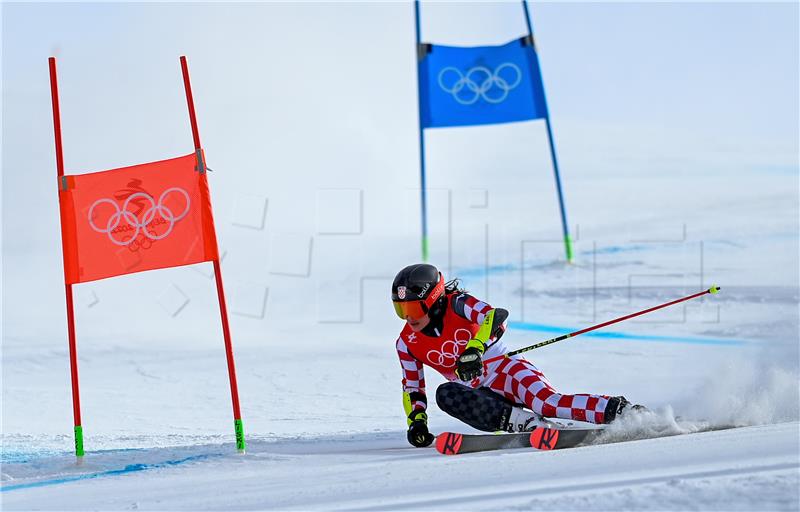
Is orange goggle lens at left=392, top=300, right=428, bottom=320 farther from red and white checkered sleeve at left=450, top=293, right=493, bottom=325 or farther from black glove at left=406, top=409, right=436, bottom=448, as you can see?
black glove at left=406, top=409, right=436, bottom=448

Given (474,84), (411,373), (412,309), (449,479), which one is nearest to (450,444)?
(411,373)

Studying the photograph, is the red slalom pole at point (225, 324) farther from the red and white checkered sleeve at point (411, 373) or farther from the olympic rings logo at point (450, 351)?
the olympic rings logo at point (450, 351)

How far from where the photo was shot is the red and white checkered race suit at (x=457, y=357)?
4.62 meters

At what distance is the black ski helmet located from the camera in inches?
183

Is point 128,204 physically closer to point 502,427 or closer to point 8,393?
point 502,427

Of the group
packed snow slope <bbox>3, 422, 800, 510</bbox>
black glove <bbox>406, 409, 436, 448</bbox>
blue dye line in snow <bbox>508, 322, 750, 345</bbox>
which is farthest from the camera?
blue dye line in snow <bbox>508, 322, 750, 345</bbox>

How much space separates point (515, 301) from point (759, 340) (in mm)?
2617

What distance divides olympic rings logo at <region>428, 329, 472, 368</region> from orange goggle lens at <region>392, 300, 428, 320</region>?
7.1 inches

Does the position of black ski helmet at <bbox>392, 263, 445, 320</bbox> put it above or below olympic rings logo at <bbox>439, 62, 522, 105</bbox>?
below

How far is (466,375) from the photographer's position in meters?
4.41

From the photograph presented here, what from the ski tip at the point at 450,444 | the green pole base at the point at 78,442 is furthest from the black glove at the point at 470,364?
the green pole base at the point at 78,442

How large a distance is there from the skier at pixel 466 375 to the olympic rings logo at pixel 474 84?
6.26 m

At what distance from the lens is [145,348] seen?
9.04 metres

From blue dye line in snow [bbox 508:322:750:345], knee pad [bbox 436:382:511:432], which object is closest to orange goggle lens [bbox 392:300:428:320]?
knee pad [bbox 436:382:511:432]
